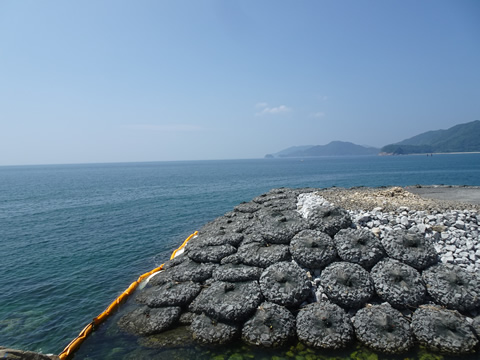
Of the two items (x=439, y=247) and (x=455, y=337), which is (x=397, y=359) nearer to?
(x=455, y=337)

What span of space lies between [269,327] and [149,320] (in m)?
4.75

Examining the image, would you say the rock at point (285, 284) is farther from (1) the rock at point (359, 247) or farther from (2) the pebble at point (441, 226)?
(2) the pebble at point (441, 226)

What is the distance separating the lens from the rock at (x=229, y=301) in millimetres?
10055

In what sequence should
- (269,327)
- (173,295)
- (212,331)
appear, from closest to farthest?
(269,327)
(212,331)
(173,295)

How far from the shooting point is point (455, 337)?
8.98m

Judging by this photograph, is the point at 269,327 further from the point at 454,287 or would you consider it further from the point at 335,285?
the point at 454,287

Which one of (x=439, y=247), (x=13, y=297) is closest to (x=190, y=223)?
(x=13, y=297)

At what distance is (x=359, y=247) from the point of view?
12.0 metres

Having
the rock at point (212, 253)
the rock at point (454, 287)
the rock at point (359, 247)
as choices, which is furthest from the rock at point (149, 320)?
the rock at point (454, 287)

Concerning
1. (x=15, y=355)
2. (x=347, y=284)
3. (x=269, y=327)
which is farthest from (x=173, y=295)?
(x=347, y=284)

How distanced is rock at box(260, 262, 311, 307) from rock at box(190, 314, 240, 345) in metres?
1.83

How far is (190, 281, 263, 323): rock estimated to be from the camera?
33.0 feet

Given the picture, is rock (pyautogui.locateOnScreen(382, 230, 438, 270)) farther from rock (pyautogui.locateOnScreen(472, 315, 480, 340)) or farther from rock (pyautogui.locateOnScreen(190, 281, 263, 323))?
rock (pyautogui.locateOnScreen(190, 281, 263, 323))

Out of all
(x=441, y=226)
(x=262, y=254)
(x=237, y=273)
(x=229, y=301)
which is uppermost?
(x=441, y=226)
